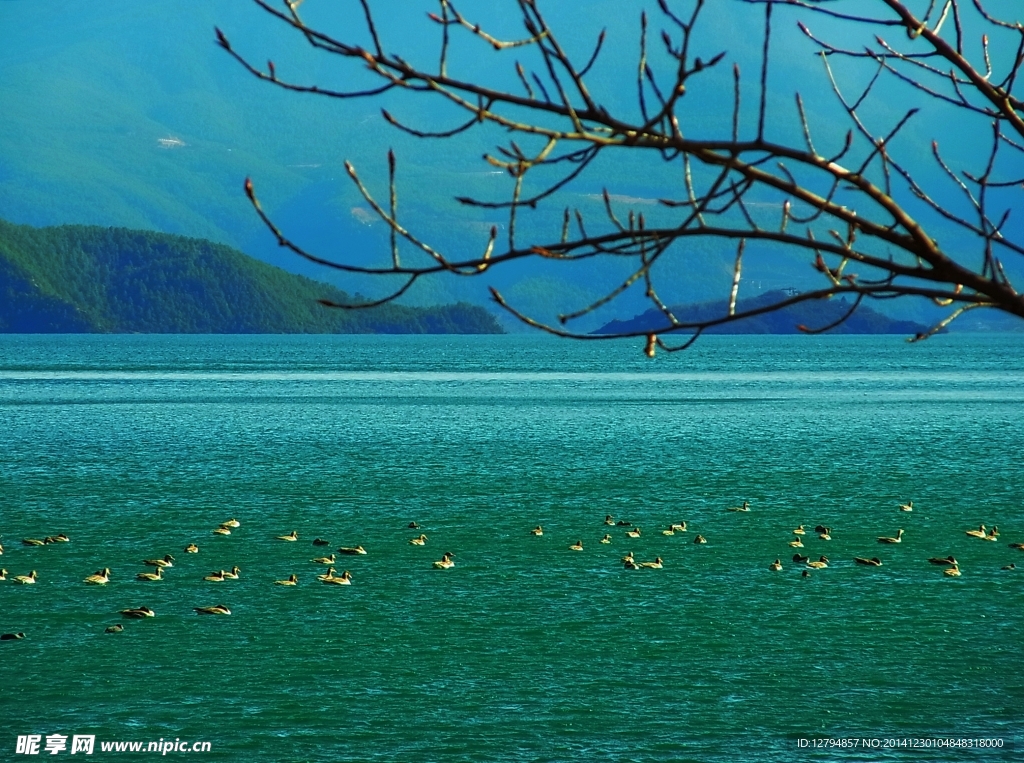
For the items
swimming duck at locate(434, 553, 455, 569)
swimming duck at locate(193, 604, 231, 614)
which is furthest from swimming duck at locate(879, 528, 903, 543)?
swimming duck at locate(193, 604, 231, 614)

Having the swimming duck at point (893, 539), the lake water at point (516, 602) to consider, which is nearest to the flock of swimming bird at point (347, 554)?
the swimming duck at point (893, 539)

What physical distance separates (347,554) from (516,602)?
6369 mm

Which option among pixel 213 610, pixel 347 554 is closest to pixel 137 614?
pixel 213 610

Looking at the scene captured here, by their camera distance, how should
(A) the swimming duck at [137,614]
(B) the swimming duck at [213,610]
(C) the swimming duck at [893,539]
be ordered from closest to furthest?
(A) the swimming duck at [137,614] < (B) the swimming duck at [213,610] < (C) the swimming duck at [893,539]

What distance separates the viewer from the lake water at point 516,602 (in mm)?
17922

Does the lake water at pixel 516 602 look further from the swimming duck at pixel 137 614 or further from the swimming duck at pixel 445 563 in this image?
the swimming duck at pixel 137 614

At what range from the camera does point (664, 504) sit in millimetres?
40094

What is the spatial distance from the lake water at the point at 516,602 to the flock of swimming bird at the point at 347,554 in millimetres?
263

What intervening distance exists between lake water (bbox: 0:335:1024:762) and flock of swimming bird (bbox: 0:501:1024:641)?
0.26m

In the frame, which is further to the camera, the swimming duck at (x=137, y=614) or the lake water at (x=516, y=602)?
the swimming duck at (x=137, y=614)

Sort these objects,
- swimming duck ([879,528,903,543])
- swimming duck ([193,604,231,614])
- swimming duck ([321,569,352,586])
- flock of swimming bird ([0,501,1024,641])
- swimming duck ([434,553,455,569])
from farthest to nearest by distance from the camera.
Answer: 1. swimming duck ([879,528,903,543])
2. swimming duck ([434,553,455,569])
3. swimming duck ([321,569,352,586])
4. flock of swimming bird ([0,501,1024,641])
5. swimming duck ([193,604,231,614])

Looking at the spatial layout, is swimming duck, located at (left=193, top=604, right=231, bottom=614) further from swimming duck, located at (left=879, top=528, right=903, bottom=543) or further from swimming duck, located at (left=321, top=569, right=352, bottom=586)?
swimming duck, located at (left=879, top=528, right=903, bottom=543)

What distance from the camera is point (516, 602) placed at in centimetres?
2512

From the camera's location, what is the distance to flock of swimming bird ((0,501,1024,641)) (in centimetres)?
2622
